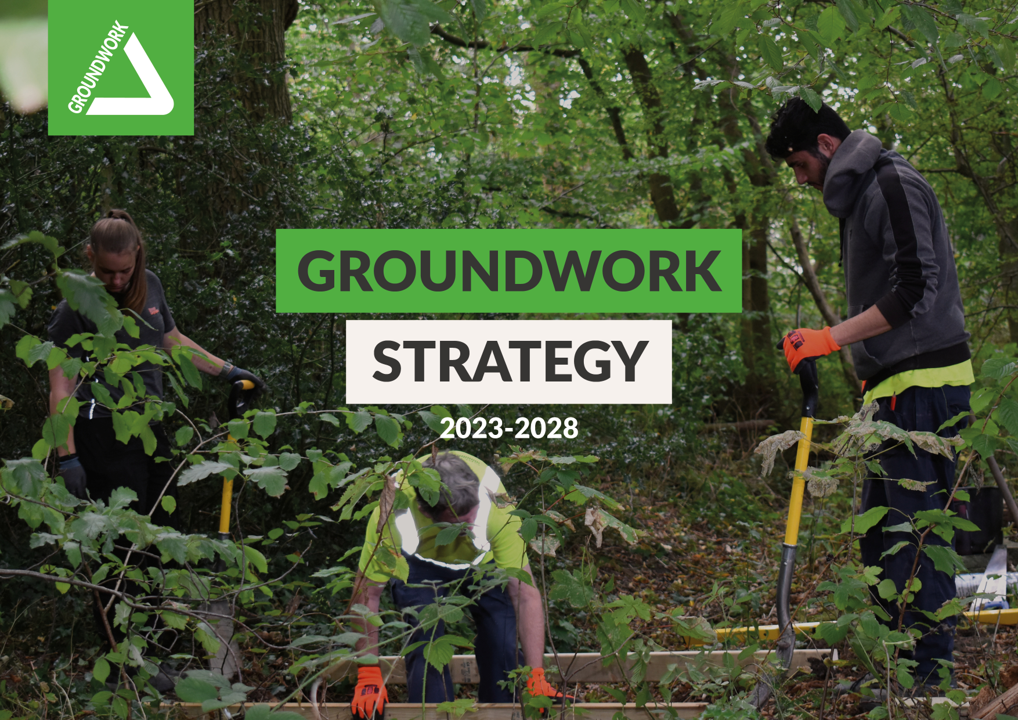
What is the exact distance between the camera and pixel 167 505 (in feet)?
7.38

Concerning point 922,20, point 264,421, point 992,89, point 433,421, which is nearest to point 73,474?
point 264,421

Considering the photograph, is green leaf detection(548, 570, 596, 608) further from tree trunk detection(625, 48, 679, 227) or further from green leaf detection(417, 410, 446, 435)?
tree trunk detection(625, 48, 679, 227)

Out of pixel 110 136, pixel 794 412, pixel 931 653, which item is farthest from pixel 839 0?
pixel 794 412

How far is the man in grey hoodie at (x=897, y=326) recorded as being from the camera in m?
2.84

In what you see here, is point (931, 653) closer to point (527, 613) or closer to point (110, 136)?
point (527, 613)

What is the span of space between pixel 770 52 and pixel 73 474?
2.79 m

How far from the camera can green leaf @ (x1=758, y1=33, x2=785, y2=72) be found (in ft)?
8.95

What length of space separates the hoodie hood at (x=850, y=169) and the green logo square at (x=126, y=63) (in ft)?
10.9

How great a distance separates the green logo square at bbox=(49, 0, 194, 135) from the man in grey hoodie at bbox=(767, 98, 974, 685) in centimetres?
319

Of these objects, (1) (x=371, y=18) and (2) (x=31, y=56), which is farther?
(1) (x=371, y=18)

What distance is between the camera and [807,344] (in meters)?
3.10

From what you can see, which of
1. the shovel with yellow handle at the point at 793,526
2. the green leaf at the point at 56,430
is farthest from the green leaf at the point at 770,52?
the green leaf at the point at 56,430

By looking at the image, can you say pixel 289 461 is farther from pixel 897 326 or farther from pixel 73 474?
pixel 897 326

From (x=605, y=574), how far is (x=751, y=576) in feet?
2.90
